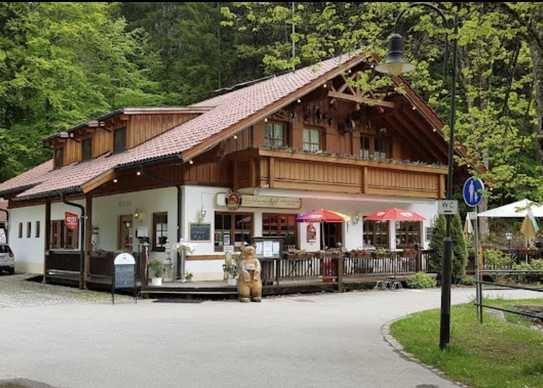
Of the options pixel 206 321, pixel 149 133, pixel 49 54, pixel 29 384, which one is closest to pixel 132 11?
pixel 49 54

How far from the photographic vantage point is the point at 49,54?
34750 millimetres

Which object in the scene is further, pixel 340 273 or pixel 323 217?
pixel 323 217

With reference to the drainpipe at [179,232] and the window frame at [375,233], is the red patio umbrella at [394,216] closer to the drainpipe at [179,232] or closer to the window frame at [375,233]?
the window frame at [375,233]

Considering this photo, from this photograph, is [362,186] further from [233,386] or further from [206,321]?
[233,386]

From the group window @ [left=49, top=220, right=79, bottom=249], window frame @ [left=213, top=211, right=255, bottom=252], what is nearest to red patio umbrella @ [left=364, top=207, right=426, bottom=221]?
window frame @ [left=213, top=211, right=255, bottom=252]

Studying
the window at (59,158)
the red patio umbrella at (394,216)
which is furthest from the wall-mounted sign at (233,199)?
the window at (59,158)

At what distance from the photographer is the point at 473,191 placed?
11789 mm

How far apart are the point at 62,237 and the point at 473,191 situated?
776 inches

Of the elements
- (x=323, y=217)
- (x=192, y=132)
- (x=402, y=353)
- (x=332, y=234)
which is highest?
(x=192, y=132)

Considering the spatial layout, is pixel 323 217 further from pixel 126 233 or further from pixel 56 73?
pixel 56 73

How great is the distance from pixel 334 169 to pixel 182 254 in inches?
229

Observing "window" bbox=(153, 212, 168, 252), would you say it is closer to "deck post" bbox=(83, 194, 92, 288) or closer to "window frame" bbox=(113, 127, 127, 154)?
"deck post" bbox=(83, 194, 92, 288)

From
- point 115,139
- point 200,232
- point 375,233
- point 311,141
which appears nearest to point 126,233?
point 115,139

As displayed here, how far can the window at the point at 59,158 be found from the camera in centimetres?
2819
